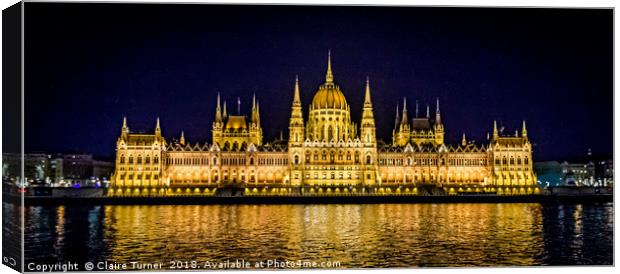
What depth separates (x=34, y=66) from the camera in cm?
1691

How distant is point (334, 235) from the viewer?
23.1m

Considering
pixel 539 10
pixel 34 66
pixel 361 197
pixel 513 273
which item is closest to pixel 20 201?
pixel 34 66

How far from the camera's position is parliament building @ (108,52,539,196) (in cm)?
4222

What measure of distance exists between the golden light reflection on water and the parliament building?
312 inches

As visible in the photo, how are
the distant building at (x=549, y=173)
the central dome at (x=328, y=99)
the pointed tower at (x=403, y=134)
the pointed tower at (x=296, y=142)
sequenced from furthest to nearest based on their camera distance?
the pointed tower at (x=403, y=134)
the central dome at (x=328, y=99)
the pointed tower at (x=296, y=142)
the distant building at (x=549, y=173)

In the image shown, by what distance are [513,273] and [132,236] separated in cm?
1045

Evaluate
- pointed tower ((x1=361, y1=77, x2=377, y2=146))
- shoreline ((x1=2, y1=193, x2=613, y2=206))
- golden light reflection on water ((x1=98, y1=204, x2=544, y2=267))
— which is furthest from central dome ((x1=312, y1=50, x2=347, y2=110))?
golden light reflection on water ((x1=98, y1=204, x2=544, y2=267))

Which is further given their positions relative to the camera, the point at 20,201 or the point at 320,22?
the point at 320,22

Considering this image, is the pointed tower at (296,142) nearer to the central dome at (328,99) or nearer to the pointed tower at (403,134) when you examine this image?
the central dome at (328,99)

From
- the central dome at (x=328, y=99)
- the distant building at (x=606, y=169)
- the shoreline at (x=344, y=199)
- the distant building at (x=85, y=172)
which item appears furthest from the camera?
the central dome at (x=328, y=99)

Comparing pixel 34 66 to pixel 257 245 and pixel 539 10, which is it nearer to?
pixel 257 245

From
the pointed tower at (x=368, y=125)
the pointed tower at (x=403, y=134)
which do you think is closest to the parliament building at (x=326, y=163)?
the pointed tower at (x=368, y=125)

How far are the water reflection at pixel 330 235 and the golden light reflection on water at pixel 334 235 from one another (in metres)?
0.03

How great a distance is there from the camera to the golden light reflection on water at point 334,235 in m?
18.3
